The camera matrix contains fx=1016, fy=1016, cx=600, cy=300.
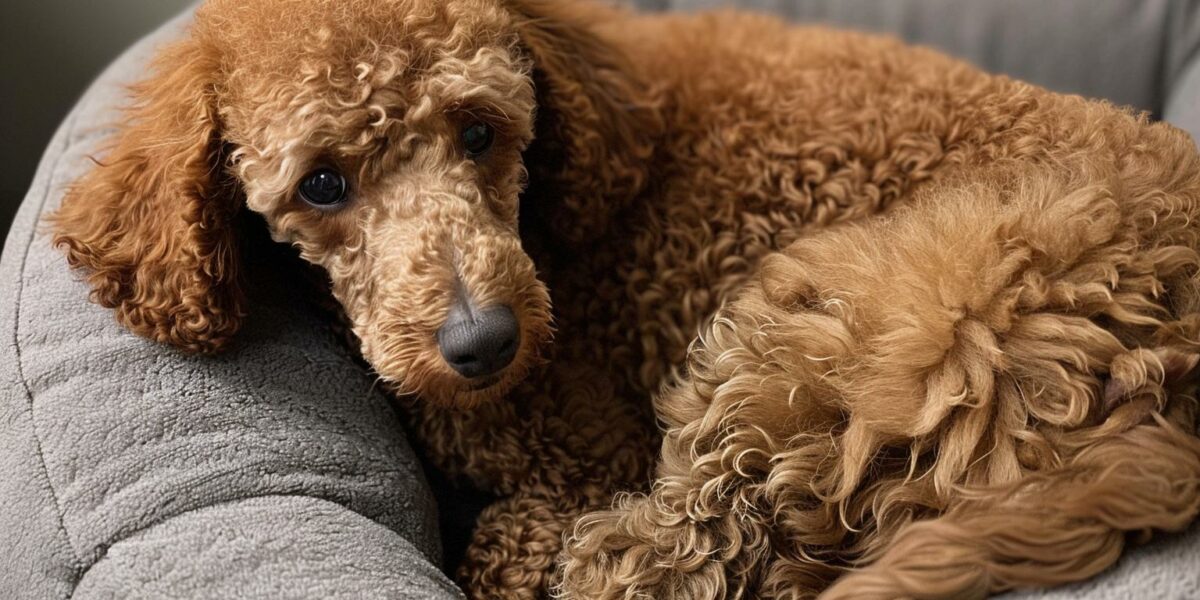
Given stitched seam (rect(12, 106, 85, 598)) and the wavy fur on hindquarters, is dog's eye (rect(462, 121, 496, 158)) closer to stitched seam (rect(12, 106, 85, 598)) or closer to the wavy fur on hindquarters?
the wavy fur on hindquarters

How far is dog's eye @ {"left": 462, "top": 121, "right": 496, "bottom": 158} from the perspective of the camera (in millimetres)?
1171

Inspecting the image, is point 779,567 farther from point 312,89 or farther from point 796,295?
point 312,89

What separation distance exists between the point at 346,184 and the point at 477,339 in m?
0.24

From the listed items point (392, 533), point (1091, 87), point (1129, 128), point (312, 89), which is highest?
point (312, 89)

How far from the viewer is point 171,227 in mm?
1104

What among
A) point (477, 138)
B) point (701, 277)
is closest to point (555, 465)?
point (701, 277)

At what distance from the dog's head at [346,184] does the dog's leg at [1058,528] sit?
456mm

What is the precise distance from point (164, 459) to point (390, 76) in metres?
0.48

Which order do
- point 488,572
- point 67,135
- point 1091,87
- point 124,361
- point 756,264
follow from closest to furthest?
point 124,361 → point 488,572 → point 756,264 → point 67,135 → point 1091,87

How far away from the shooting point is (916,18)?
6.61 feet

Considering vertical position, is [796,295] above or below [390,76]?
below

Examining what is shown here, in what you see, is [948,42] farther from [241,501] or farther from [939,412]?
[241,501]

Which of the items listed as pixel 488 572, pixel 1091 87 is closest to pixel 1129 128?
pixel 1091 87

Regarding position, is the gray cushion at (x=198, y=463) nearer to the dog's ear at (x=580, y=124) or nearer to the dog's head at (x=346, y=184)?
the dog's head at (x=346, y=184)
